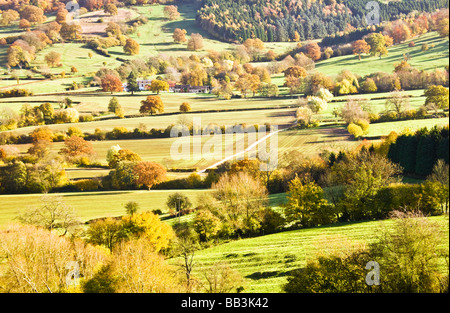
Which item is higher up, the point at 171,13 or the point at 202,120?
the point at 171,13

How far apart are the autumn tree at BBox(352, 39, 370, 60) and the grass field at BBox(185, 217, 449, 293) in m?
21.5

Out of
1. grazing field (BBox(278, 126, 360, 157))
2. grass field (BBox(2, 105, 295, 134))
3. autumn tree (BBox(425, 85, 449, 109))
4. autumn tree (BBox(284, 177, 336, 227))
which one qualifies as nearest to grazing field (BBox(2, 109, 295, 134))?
grass field (BBox(2, 105, 295, 134))

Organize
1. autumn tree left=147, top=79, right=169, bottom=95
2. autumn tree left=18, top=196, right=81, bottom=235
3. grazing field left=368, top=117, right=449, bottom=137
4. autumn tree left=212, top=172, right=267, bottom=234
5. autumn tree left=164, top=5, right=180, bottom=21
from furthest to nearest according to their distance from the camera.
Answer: autumn tree left=164, top=5, right=180, bottom=21 → autumn tree left=147, top=79, right=169, bottom=95 → grazing field left=368, top=117, right=449, bottom=137 → autumn tree left=212, top=172, right=267, bottom=234 → autumn tree left=18, top=196, right=81, bottom=235

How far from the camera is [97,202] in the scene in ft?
79.3

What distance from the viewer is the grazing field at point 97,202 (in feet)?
76.8

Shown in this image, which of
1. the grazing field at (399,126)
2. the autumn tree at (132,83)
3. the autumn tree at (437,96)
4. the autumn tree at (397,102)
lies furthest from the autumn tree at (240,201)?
the autumn tree at (437,96)

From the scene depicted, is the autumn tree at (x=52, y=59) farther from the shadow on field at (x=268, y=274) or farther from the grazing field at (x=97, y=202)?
the shadow on field at (x=268, y=274)

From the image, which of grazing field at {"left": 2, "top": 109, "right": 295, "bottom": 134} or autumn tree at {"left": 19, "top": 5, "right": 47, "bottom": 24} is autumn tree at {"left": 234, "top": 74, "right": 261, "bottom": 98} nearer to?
grazing field at {"left": 2, "top": 109, "right": 295, "bottom": 134}

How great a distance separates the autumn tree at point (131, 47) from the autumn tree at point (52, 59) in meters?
5.32

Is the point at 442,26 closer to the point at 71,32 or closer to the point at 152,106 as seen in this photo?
the point at 152,106

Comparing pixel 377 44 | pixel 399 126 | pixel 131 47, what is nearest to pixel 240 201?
pixel 399 126

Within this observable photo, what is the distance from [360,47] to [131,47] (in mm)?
22897

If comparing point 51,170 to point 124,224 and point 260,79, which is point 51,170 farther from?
point 260,79

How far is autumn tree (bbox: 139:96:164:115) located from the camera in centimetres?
2719
